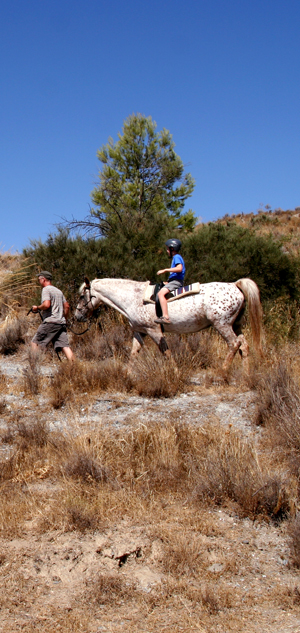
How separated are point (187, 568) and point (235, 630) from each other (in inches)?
24.7

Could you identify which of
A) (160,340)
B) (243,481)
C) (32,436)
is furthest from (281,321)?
(243,481)

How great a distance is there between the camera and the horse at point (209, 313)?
364 inches

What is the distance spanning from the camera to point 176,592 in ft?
12.2

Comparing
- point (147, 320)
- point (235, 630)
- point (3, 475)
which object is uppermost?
point (147, 320)

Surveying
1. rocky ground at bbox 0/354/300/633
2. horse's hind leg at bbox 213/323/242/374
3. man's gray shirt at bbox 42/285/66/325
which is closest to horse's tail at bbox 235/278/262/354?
horse's hind leg at bbox 213/323/242/374

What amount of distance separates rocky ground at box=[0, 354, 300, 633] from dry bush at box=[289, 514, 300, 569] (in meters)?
0.08

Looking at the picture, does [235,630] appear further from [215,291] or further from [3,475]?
[215,291]

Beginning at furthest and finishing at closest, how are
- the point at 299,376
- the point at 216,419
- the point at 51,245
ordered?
the point at 51,245 < the point at 299,376 < the point at 216,419

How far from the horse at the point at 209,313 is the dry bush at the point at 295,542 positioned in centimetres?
488

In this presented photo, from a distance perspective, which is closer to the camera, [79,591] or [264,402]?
[79,591]

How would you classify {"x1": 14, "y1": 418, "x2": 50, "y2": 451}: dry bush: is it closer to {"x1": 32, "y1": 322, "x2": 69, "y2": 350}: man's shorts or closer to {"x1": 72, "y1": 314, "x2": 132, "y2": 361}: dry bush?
{"x1": 32, "y1": 322, "x2": 69, "y2": 350}: man's shorts

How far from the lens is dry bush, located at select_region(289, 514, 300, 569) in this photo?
3.96m

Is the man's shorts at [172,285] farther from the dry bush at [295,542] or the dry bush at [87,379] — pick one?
the dry bush at [295,542]

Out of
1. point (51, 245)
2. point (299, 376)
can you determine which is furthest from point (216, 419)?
point (51, 245)
